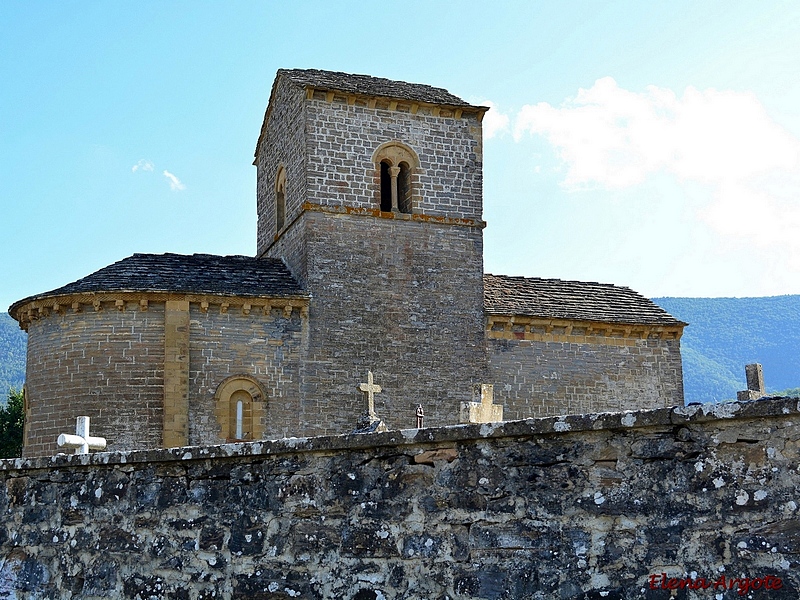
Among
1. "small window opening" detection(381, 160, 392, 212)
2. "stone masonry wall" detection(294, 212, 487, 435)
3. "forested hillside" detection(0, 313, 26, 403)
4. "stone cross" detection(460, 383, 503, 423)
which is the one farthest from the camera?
"forested hillside" detection(0, 313, 26, 403)

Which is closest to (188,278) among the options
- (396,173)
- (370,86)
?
(396,173)

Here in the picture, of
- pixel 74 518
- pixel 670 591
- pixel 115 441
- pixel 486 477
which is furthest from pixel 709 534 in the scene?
pixel 115 441

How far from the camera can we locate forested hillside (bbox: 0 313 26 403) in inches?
5897

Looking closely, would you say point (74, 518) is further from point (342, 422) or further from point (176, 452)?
point (342, 422)

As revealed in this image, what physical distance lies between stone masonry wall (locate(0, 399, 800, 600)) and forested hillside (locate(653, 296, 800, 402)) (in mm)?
134650

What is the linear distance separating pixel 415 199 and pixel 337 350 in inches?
160

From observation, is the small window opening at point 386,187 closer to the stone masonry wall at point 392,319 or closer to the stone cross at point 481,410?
the stone masonry wall at point 392,319

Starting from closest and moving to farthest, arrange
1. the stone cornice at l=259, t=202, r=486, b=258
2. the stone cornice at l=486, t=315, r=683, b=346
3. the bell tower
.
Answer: the bell tower < the stone cornice at l=259, t=202, r=486, b=258 < the stone cornice at l=486, t=315, r=683, b=346

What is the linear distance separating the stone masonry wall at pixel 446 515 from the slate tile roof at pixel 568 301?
1721 centimetres

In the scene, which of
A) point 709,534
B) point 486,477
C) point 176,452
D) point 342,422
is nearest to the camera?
point 709,534

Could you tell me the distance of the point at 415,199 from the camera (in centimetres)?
2350

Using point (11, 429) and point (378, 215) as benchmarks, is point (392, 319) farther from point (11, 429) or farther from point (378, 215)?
point (11, 429)
